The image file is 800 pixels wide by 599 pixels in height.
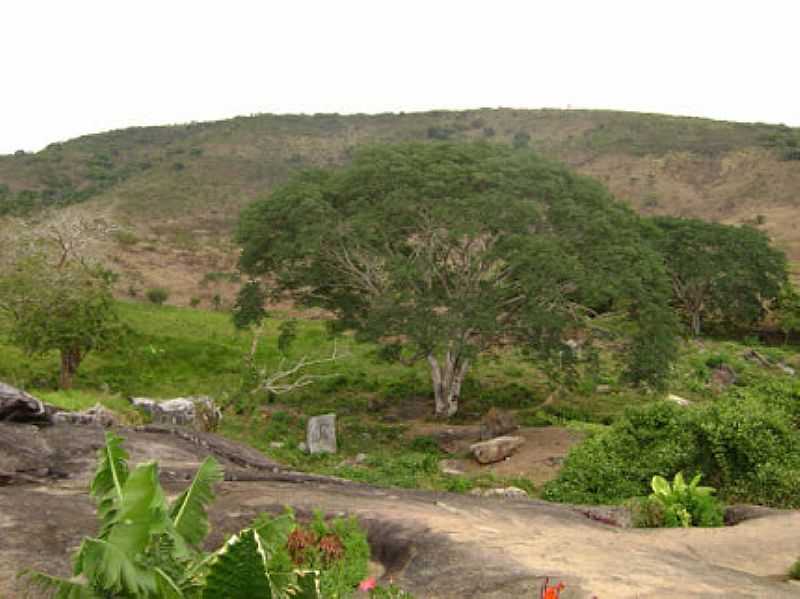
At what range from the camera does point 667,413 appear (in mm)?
12320

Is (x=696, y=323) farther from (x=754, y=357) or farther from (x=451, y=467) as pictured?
(x=451, y=467)

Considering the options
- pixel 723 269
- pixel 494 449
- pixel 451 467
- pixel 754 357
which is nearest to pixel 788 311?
pixel 723 269

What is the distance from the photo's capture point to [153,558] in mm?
3775

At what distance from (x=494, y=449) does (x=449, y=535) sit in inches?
364

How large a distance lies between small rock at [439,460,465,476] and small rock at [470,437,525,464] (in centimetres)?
46

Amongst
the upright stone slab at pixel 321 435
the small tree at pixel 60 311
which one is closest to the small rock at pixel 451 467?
the upright stone slab at pixel 321 435

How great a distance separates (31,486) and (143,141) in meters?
81.5

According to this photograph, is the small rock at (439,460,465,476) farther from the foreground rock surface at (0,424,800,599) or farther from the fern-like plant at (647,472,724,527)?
the fern-like plant at (647,472,724,527)

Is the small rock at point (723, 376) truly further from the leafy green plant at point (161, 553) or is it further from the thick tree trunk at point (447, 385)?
the leafy green plant at point (161, 553)

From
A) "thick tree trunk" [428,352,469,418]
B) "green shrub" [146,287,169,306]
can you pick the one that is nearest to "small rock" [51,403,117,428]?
"thick tree trunk" [428,352,469,418]

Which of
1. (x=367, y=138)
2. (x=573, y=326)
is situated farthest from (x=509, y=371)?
(x=367, y=138)

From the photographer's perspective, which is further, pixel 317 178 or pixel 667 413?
pixel 317 178

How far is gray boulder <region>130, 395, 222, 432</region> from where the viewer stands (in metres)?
14.9

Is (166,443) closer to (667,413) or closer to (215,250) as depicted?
(667,413)
